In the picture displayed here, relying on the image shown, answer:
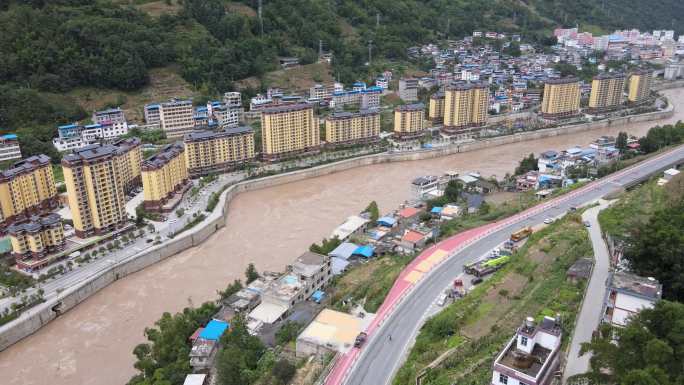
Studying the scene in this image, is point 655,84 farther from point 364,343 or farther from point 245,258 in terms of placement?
point 364,343

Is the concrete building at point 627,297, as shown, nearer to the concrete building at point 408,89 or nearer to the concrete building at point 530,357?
the concrete building at point 530,357

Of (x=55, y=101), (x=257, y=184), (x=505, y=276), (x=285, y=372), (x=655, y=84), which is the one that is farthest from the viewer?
(x=655, y=84)

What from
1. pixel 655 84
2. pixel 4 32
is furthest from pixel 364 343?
pixel 655 84

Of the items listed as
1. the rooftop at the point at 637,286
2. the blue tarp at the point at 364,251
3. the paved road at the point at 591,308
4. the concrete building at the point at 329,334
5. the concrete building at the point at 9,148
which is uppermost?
the rooftop at the point at 637,286

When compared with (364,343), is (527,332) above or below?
Answer: above

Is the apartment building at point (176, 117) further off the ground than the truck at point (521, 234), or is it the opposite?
the apartment building at point (176, 117)

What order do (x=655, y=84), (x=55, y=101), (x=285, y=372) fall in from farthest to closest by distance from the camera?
(x=655, y=84), (x=55, y=101), (x=285, y=372)

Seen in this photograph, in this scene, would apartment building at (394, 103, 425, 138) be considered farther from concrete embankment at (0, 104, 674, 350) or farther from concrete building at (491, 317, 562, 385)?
concrete building at (491, 317, 562, 385)

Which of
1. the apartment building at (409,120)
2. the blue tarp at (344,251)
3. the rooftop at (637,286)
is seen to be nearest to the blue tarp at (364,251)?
the blue tarp at (344,251)
